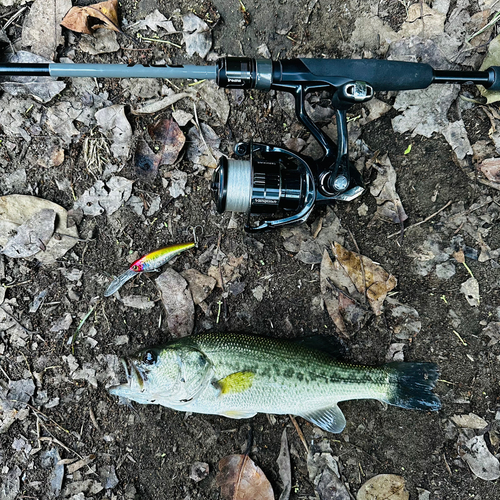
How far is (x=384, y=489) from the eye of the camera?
3.36 metres

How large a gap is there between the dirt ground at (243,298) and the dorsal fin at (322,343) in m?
0.14

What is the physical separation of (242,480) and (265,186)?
92.5 inches

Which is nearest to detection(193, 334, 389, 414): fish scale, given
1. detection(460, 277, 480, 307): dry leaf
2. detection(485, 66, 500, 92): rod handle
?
detection(460, 277, 480, 307): dry leaf

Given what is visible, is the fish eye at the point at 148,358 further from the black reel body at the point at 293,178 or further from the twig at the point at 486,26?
the twig at the point at 486,26

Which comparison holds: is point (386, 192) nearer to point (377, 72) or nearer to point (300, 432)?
point (377, 72)

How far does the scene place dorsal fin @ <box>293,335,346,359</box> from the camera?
326cm

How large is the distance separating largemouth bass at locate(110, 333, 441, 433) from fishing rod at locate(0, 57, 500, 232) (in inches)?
36.9

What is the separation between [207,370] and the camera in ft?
9.80

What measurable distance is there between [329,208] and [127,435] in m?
2.49

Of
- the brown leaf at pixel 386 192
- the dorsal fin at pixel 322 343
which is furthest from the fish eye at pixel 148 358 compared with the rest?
the brown leaf at pixel 386 192

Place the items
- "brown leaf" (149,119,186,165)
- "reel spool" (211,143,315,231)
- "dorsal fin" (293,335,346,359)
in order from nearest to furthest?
"reel spool" (211,143,315,231)
"dorsal fin" (293,335,346,359)
"brown leaf" (149,119,186,165)

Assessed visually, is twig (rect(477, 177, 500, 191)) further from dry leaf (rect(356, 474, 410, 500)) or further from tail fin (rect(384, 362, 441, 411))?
dry leaf (rect(356, 474, 410, 500))

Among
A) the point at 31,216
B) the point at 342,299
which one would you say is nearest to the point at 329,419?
the point at 342,299

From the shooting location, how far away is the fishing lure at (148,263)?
131 inches
